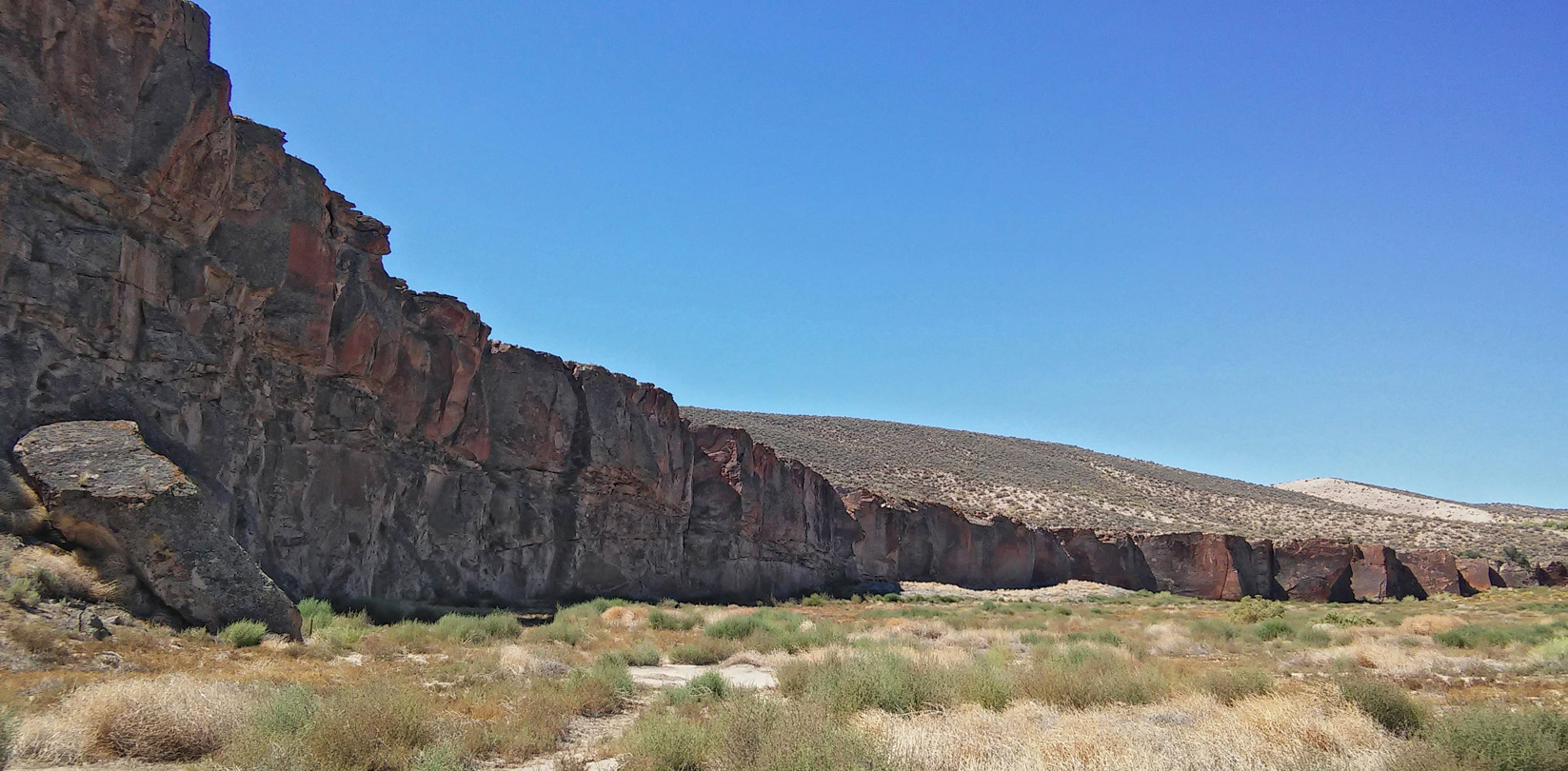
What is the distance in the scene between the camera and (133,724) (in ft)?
23.1

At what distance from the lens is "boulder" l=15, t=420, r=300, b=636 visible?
12.8m

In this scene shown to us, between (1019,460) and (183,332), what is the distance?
7999 cm

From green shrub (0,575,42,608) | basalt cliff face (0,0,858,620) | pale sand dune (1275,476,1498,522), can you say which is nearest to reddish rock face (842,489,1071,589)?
basalt cliff face (0,0,858,620)

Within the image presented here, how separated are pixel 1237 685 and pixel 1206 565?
49.5m

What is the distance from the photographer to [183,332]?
16812mm

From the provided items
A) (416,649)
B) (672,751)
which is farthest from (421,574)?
(672,751)

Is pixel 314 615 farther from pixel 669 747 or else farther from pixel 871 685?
pixel 669 747

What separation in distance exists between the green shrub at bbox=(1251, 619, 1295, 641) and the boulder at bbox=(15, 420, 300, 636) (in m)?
23.7

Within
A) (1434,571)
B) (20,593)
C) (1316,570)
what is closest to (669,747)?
(20,593)

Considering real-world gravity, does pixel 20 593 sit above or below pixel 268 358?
below

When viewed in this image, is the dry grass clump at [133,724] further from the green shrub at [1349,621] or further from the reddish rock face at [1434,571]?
the reddish rock face at [1434,571]

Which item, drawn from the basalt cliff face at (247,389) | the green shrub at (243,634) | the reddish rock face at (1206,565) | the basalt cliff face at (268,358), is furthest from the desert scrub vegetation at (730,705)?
the reddish rock face at (1206,565)

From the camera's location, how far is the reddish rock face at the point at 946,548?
173 feet

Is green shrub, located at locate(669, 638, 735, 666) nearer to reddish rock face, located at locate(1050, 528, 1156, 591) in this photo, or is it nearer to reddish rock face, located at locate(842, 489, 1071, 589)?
reddish rock face, located at locate(842, 489, 1071, 589)
